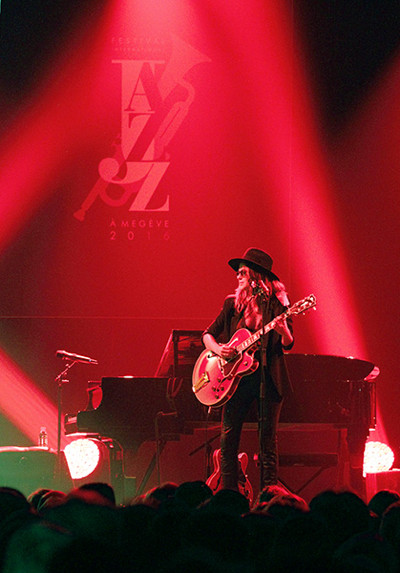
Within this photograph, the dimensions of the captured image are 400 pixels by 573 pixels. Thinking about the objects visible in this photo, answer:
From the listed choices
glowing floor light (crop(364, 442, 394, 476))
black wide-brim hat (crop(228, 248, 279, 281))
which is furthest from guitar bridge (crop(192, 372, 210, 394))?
glowing floor light (crop(364, 442, 394, 476))

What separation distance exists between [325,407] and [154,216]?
3.61m

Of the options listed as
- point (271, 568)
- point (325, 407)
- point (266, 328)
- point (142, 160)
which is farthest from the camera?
point (142, 160)

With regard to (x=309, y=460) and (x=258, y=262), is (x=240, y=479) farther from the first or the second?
(x=258, y=262)

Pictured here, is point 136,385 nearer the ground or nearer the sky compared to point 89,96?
nearer the ground

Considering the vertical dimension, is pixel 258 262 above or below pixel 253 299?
above

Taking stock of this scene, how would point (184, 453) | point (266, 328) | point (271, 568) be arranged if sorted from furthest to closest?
point (184, 453)
point (266, 328)
point (271, 568)

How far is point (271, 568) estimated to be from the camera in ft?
2.34

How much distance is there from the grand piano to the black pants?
16.6 inches

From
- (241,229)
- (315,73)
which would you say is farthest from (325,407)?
(315,73)

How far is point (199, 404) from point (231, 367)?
1.75 ft

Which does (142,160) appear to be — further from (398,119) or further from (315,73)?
(398,119)

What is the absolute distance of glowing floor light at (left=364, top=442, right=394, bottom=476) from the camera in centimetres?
600

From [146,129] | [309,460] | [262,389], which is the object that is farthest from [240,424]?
[146,129]

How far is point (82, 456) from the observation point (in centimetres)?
612
